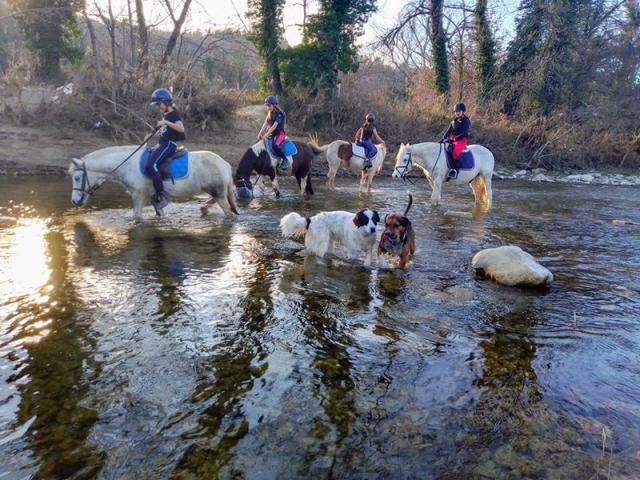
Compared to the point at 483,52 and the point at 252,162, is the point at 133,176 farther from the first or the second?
the point at 483,52

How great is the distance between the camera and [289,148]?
13.6 metres

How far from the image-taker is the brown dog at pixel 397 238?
7.03m

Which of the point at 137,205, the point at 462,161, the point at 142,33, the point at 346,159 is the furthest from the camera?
the point at 142,33

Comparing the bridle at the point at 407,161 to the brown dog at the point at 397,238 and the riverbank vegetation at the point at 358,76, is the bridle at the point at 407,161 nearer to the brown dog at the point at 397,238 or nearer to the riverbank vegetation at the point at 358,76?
the brown dog at the point at 397,238

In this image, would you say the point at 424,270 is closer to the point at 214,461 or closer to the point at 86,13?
the point at 214,461

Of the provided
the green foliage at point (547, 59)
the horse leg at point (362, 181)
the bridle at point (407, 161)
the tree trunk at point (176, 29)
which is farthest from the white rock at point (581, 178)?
the tree trunk at point (176, 29)

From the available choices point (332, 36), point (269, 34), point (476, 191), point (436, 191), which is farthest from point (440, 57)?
point (436, 191)

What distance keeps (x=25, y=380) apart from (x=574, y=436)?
430 cm

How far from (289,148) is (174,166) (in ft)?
14.6

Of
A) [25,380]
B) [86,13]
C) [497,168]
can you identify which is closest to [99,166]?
[25,380]

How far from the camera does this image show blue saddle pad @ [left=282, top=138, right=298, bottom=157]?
1349cm

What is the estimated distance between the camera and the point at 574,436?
3.45 metres

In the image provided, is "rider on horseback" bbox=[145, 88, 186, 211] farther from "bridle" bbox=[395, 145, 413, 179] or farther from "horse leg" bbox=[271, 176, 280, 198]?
"bridle" bbox=[395, 145, 413, 179]

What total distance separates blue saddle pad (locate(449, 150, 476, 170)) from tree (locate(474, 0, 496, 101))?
1755cm
